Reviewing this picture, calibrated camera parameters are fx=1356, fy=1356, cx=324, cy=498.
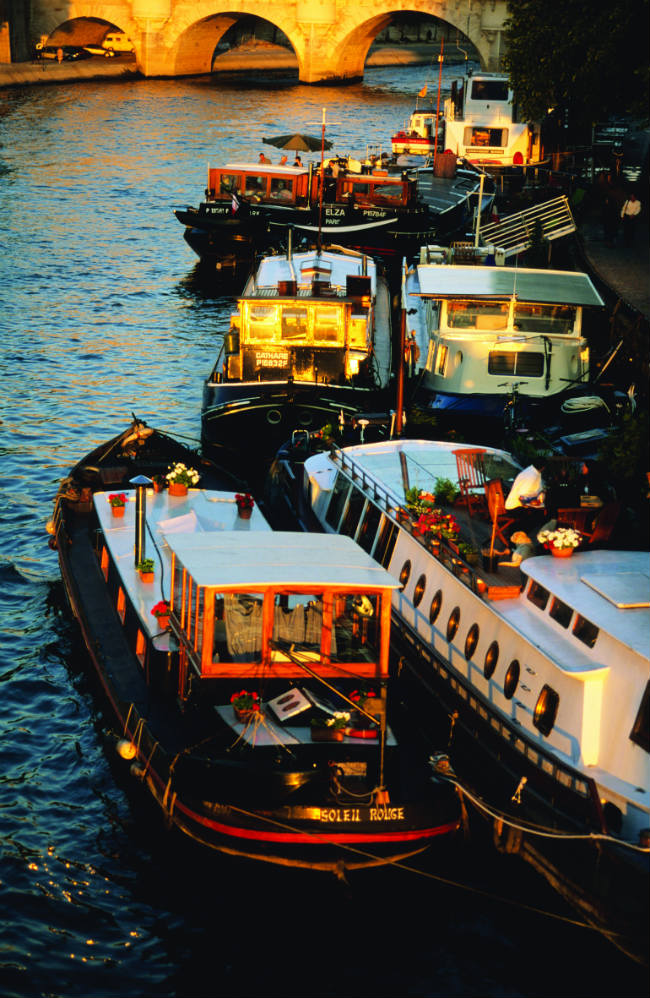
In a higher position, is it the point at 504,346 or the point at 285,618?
the point at 504,346

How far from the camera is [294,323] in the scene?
2991 centimetres

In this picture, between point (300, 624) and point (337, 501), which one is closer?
point (300, 624)

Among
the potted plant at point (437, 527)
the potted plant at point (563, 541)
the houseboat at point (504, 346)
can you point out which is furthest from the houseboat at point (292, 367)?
the potted plant at point (563, 541)

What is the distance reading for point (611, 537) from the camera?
18.6 m

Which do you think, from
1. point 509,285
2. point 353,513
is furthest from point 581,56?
point 353,513

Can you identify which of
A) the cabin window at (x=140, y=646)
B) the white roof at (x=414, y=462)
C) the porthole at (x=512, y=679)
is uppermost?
the white roof at (x=414, y=462)

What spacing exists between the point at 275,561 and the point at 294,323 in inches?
564

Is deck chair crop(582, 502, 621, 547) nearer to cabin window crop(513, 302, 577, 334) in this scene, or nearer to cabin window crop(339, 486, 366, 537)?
cabin window crop(339, 486, 366, 537)

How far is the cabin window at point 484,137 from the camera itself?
60281mm

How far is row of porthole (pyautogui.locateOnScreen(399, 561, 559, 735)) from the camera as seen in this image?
16.0 meters

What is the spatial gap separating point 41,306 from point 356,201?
12021 mm

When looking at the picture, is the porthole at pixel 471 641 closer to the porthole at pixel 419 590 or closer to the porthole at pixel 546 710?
the porthole at pixel 419 590

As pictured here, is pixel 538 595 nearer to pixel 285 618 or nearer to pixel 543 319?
pixel 285 618

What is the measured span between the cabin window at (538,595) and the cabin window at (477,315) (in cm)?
1263
